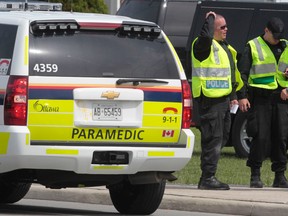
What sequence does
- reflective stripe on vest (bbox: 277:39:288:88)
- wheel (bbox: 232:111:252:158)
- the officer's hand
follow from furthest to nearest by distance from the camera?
wheel (bbox: 232:111:252:158) < reflective stripe on vest (bbox: 277:39:288:88) < the officer's hand

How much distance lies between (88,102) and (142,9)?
918 centimetres

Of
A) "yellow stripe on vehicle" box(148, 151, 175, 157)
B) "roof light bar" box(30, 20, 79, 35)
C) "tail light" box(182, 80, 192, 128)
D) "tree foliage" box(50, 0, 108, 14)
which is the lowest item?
"tree foliage" box(50, 0, 108, 14)

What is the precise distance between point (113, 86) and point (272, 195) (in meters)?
2.63

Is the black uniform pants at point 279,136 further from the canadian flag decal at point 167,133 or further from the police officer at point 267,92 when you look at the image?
the canadian flag decal at point 167,133

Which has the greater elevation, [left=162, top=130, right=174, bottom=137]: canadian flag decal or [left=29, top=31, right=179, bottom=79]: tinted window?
[left=29, top=31, right=179, bottom=79]: tinted window

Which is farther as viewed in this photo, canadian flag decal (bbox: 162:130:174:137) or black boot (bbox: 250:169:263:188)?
black boot (bbox: 250:169:263:188)

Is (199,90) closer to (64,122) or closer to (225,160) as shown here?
(64,122)

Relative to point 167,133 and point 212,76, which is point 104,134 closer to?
point 167,133

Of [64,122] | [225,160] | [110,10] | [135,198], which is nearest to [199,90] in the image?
[135,198]

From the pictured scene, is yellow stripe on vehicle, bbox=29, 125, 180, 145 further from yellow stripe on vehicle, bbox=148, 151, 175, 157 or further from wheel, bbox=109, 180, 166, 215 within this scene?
wheel, bbox=109, 180, 166, 215

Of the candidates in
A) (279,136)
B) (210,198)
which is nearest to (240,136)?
(279,136)

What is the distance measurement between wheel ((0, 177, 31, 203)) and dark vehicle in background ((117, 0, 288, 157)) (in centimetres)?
588

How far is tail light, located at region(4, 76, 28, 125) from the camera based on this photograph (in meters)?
11.3

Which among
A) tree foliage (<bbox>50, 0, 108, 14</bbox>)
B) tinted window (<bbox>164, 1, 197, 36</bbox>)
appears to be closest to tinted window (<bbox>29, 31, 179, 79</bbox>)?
tinted window (<bbox>164, 1, 197, 36</bbox>)
